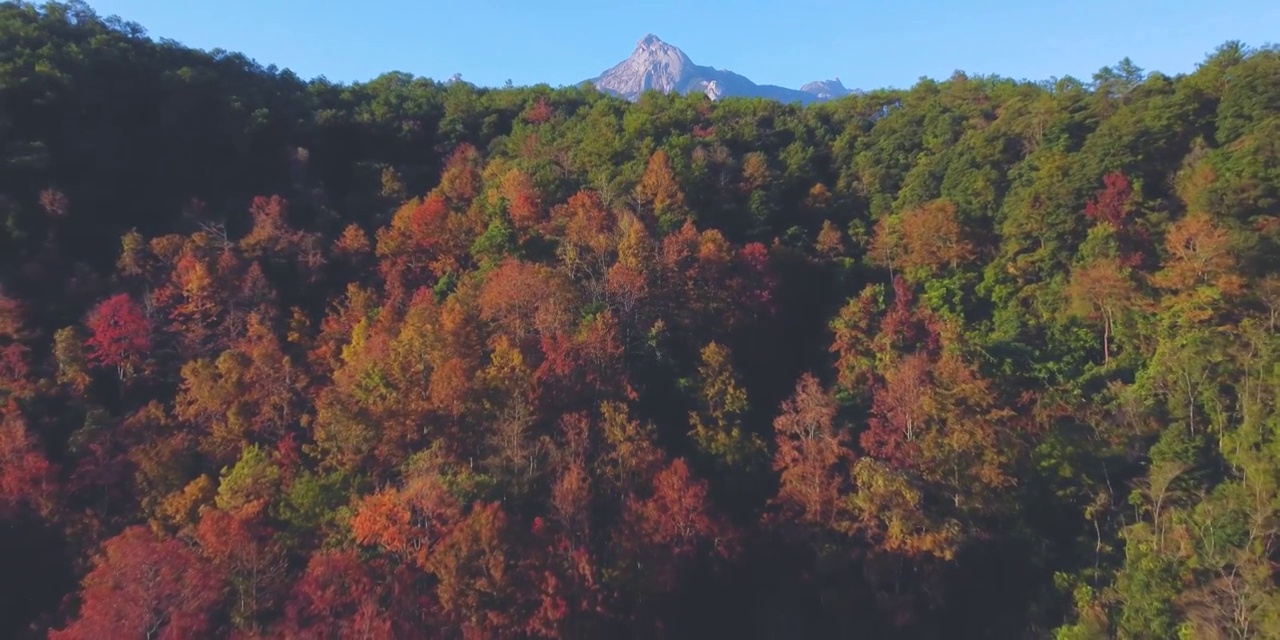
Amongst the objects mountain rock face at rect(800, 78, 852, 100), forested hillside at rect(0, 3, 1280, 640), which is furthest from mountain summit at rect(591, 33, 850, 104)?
forested hillside at rect(0, 3, 1280, 640)

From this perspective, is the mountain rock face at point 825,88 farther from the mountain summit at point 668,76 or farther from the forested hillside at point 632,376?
the forested hillside at point 632,376

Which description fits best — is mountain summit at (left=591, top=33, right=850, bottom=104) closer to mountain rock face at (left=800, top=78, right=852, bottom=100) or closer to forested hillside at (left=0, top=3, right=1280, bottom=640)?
mountain rock face at (left=800, top=78, right=852, bottom=100)

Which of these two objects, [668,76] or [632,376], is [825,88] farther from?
[632,376]

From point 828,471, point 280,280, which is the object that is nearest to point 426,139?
point 280,280

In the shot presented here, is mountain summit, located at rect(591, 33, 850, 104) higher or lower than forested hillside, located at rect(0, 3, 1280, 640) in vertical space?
higher

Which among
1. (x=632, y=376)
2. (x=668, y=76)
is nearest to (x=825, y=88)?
(x=668, y=76)
